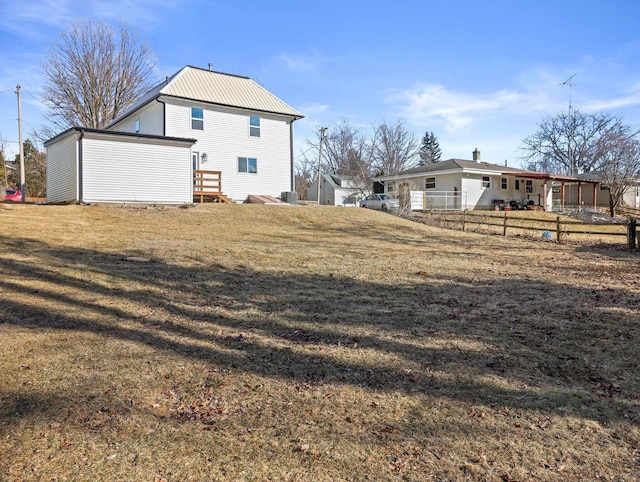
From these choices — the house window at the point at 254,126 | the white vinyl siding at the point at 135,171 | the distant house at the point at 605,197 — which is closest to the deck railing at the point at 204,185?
the white vinyl siding at the point at 135,171

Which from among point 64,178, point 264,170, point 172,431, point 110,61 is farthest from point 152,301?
point 110,61

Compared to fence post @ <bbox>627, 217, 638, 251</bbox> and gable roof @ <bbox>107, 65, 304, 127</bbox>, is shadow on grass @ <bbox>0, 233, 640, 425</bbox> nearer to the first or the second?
fence post @ <bbox>627, 217, 638, 251</bbox>

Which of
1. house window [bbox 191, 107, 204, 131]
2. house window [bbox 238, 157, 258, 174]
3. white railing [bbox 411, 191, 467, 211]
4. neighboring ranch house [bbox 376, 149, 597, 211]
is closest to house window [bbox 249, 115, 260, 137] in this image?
house window [bbox 238, 157, 258, 174]

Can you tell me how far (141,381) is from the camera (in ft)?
11.9

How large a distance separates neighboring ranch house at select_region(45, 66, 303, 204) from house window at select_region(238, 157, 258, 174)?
0.18 ft

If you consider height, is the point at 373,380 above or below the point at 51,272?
below

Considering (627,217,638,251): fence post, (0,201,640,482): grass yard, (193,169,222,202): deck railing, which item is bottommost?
(0,201,640,482): grass yard

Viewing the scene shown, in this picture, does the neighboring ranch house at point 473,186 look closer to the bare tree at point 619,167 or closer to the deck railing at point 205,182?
the bare tree at point 619,167

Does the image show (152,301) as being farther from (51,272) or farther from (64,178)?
(64,178)

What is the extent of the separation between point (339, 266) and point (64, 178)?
44.7 feet

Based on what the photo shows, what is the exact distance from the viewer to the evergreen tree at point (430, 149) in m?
78.4

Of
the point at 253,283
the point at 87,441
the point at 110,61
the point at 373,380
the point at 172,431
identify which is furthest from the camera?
the point at 110,61

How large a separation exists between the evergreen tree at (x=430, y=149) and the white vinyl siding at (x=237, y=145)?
5710cm

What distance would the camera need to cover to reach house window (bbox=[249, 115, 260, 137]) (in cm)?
2433
